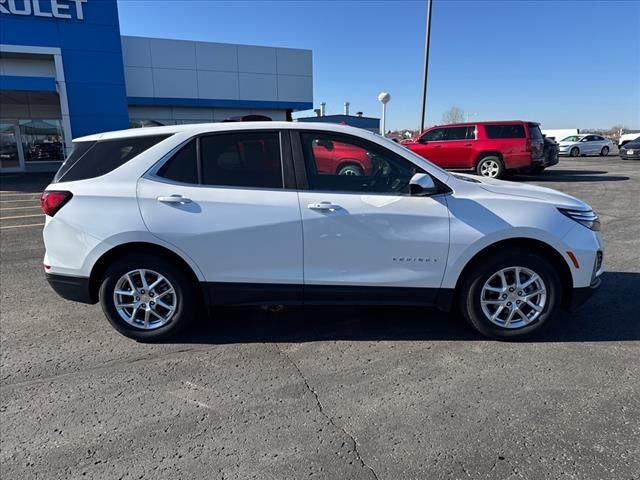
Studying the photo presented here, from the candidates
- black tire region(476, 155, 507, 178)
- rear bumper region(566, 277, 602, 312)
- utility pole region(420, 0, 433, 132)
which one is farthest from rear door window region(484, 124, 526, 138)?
rear bumper region(566, 277, 602, 312)

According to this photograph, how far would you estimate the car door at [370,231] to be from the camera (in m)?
3.39

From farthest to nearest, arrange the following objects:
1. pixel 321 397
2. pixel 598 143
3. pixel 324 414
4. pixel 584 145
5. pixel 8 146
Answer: pixel 598 143, pixel 584 145, pixel 8 146, pixel 321 397, pixel 324 414

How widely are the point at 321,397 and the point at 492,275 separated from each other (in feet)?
5.55

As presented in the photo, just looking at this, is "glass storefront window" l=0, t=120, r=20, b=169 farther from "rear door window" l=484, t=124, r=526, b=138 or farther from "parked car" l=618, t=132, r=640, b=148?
"parked car" l=618, t=132, r=640, b=148

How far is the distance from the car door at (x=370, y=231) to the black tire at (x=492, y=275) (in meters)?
0.28

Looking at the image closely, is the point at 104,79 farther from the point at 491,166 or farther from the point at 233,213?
the point at 233,213

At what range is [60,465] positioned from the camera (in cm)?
232

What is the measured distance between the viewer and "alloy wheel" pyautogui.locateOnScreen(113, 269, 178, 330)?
357cm

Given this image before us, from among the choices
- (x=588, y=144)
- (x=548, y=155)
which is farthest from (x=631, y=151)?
(x=548, y=155)

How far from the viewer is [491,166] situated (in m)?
14.1

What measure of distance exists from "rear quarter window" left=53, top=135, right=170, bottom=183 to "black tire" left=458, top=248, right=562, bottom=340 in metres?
2.78

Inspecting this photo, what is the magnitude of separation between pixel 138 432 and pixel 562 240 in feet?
10.9

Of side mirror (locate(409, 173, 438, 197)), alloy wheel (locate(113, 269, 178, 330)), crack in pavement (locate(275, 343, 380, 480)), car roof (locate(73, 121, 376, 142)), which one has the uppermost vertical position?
car roof (locate(73, 121, 376, 142))

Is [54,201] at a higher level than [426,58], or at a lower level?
lower
